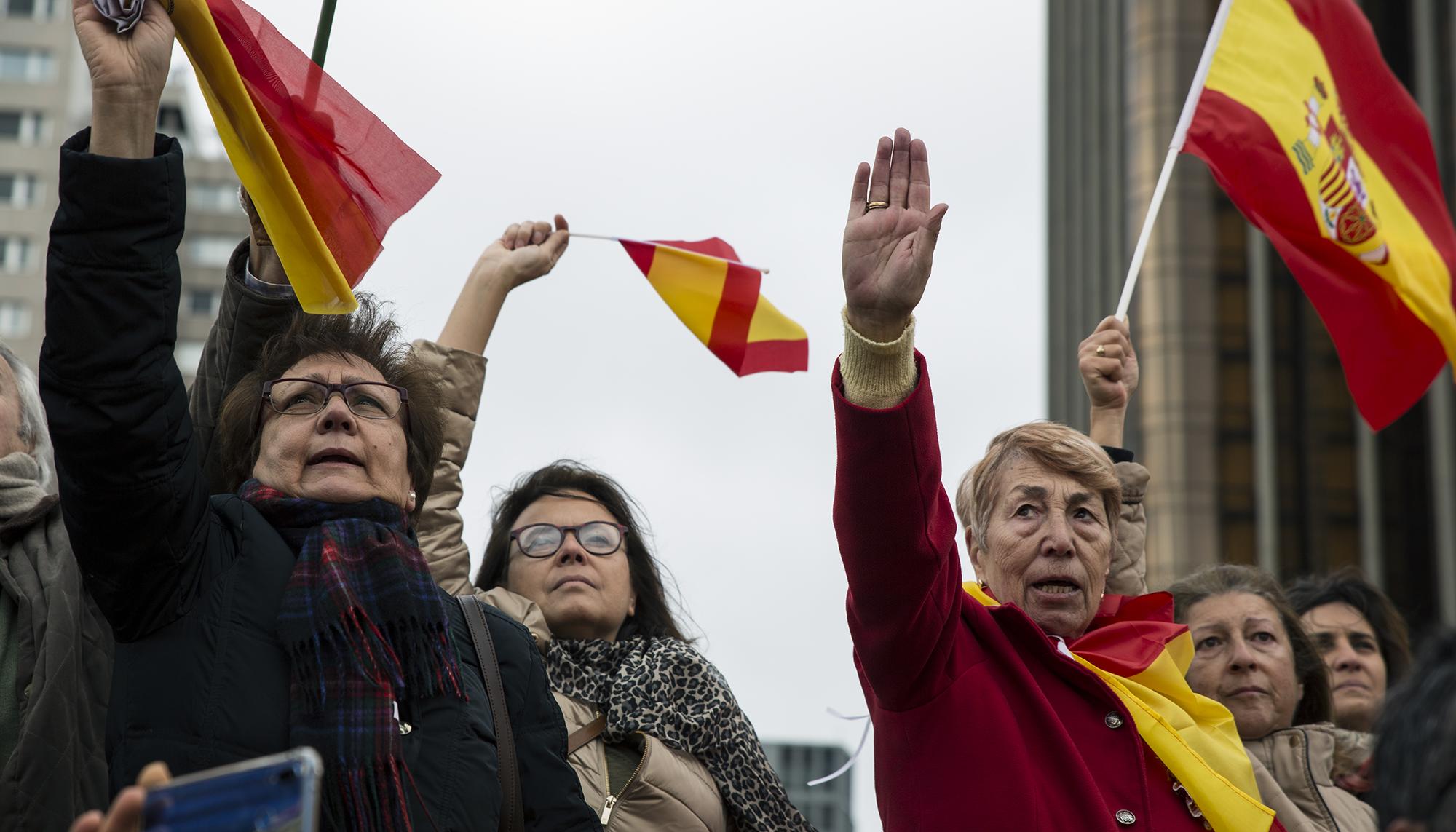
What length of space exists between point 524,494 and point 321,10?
1.57 m

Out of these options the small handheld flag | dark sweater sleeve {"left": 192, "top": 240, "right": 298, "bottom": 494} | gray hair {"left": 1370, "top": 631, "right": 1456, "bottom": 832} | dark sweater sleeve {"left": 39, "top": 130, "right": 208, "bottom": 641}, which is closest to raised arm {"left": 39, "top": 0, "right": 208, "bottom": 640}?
dark sweater sleeve {"left": 39, "top": 130, "right": 208, "bottom": 641}

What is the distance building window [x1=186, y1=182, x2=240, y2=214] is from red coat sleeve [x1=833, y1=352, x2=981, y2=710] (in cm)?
7402

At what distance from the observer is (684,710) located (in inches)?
187

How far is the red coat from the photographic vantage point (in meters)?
3.50

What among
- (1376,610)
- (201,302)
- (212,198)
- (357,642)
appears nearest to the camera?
(357,642)

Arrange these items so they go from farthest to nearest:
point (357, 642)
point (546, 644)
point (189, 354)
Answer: point (189, 354), point (546, 644), point (357, 642)

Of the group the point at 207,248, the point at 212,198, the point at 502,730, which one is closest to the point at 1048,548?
the point at 502,730

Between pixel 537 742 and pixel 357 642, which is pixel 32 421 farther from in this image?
pixel 537 742

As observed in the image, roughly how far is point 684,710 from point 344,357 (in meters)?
1.34

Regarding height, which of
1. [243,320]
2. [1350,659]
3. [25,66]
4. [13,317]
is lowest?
[1350,659]

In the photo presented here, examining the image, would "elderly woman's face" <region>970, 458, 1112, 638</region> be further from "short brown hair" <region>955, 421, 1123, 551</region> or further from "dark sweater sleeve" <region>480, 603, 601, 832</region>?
"dark sweater sleeve" <region>480, 603, 601, 832</region>

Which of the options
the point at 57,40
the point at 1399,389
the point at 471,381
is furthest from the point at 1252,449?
the point at 57,40

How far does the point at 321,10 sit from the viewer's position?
4.62m

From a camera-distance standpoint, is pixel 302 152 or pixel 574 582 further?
pixel 574 582
